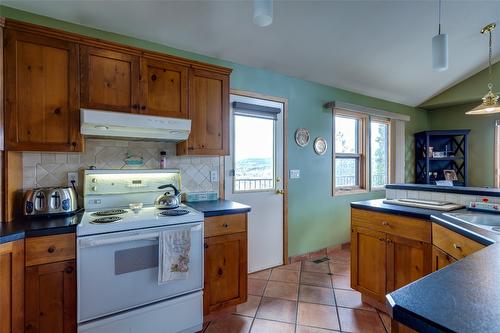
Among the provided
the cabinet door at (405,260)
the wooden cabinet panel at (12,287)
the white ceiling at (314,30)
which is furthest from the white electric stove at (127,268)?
the cabinet door at (405,260)

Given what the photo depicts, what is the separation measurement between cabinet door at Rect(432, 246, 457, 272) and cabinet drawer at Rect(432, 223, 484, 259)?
0.03 meters

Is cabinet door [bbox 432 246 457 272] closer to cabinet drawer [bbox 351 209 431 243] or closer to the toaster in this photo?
cabinet drawer [bbox 351 209 431 243]

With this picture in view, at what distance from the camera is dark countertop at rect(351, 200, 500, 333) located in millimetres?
594

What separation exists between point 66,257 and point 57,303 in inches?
10.8

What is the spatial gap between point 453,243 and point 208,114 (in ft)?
6.63

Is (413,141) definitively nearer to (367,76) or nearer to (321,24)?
(367,76)

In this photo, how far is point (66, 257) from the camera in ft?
5.02

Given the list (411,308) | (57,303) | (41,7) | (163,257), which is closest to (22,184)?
(57,303)

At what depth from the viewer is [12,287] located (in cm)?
139

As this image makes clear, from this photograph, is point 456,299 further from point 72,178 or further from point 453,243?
point 72,178

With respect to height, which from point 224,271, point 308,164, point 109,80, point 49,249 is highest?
point 109,80

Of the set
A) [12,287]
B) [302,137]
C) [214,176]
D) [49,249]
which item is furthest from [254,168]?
[12,287]

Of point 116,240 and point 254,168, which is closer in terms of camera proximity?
point 116,240

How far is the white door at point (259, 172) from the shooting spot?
283cm
